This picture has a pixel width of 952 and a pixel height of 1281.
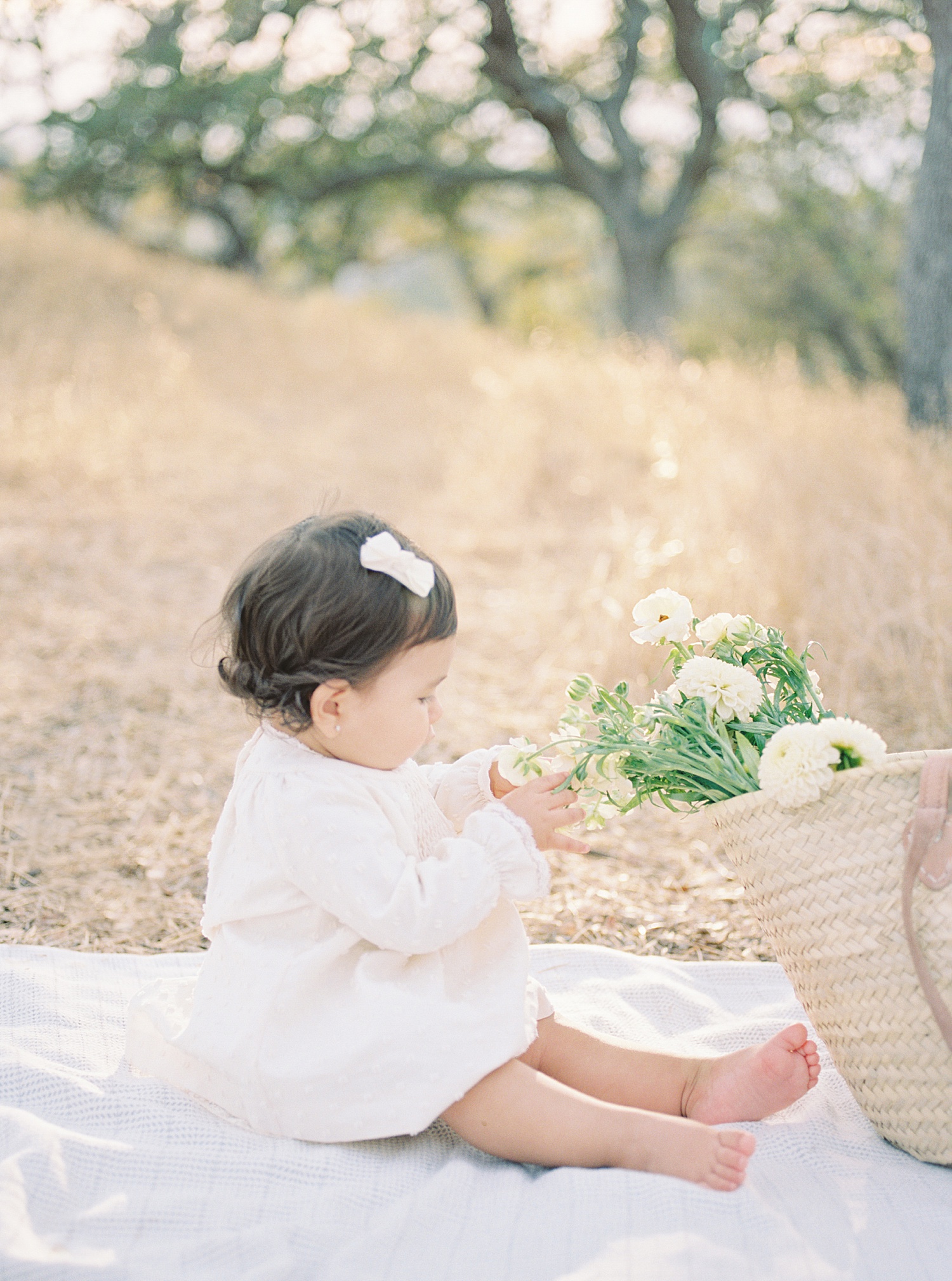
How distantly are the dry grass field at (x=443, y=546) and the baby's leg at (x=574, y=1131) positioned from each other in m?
0.82

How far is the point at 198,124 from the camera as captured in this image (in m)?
11.0

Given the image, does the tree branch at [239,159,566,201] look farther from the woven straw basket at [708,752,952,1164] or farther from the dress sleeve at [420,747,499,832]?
the woven straw basket at [708,752,952,1164]

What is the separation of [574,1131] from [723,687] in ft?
2.18

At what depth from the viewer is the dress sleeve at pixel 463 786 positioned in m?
1.82

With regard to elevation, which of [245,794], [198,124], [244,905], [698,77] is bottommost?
[198,124]

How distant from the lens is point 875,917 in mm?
1451

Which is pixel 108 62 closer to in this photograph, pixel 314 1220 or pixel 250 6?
pixel 250 6

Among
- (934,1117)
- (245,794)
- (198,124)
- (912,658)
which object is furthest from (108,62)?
(934,1117)

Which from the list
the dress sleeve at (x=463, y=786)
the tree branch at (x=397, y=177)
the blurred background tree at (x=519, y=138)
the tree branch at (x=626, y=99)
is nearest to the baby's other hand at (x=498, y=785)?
the dress sleeve at (x=463, y=786)

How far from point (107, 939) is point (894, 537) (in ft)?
8.65

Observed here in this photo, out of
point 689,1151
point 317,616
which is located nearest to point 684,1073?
point 689,1151

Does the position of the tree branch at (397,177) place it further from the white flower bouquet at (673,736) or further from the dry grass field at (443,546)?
the white flower bouquet at (673,736)

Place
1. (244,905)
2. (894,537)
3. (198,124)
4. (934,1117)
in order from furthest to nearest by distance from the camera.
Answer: (198,124) → (894,537) → (244,905) → (934,1117)

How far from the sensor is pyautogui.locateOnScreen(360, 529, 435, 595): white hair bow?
1532 mm
